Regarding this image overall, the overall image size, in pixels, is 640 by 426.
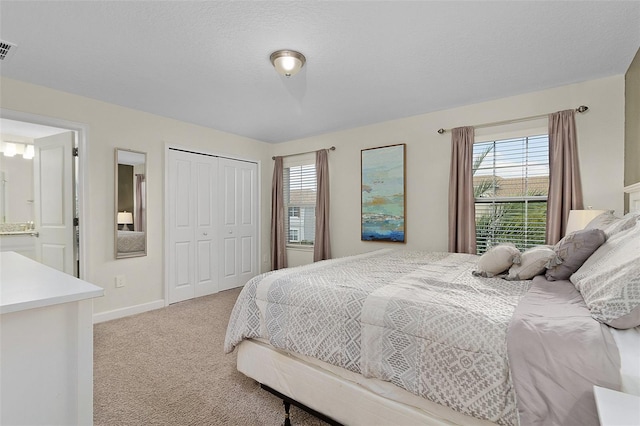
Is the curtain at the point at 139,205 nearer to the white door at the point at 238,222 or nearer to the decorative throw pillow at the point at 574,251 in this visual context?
the white door at the point at 238,222

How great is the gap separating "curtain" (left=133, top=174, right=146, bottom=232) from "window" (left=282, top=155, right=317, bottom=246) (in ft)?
7.03

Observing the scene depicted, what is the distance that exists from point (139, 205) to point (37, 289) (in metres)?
2.82

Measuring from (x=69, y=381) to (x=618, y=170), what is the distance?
163 inches

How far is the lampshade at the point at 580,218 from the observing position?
2400 millimetres

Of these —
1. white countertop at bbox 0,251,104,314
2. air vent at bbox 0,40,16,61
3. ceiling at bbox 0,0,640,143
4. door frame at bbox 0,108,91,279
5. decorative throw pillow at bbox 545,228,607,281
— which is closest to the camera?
white countertop at bbox 0,251,104,314

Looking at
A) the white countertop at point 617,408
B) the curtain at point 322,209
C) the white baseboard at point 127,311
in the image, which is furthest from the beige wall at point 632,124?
the white baseboard at point 127,311

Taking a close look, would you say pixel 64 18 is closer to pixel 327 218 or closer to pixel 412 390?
pixel 412 390

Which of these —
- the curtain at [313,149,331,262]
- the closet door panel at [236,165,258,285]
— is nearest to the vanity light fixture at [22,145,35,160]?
the closet door panel at [236,165,258,285]

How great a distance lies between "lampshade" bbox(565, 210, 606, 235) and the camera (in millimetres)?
2400

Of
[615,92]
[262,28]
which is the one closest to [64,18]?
[262,28]

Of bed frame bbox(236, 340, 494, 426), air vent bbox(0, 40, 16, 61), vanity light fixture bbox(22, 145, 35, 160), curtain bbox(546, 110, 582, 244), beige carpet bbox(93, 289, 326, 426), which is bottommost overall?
beige carpet bbox(93, 289, 326, 426)

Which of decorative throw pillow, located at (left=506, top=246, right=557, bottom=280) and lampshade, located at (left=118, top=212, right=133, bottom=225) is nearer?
decorative throw pillow, located at (left=506, top=246, right=557, bottom=280)

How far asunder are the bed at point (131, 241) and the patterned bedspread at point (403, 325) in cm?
235

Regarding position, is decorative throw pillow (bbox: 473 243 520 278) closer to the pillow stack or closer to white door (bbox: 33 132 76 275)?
the pillow stack
